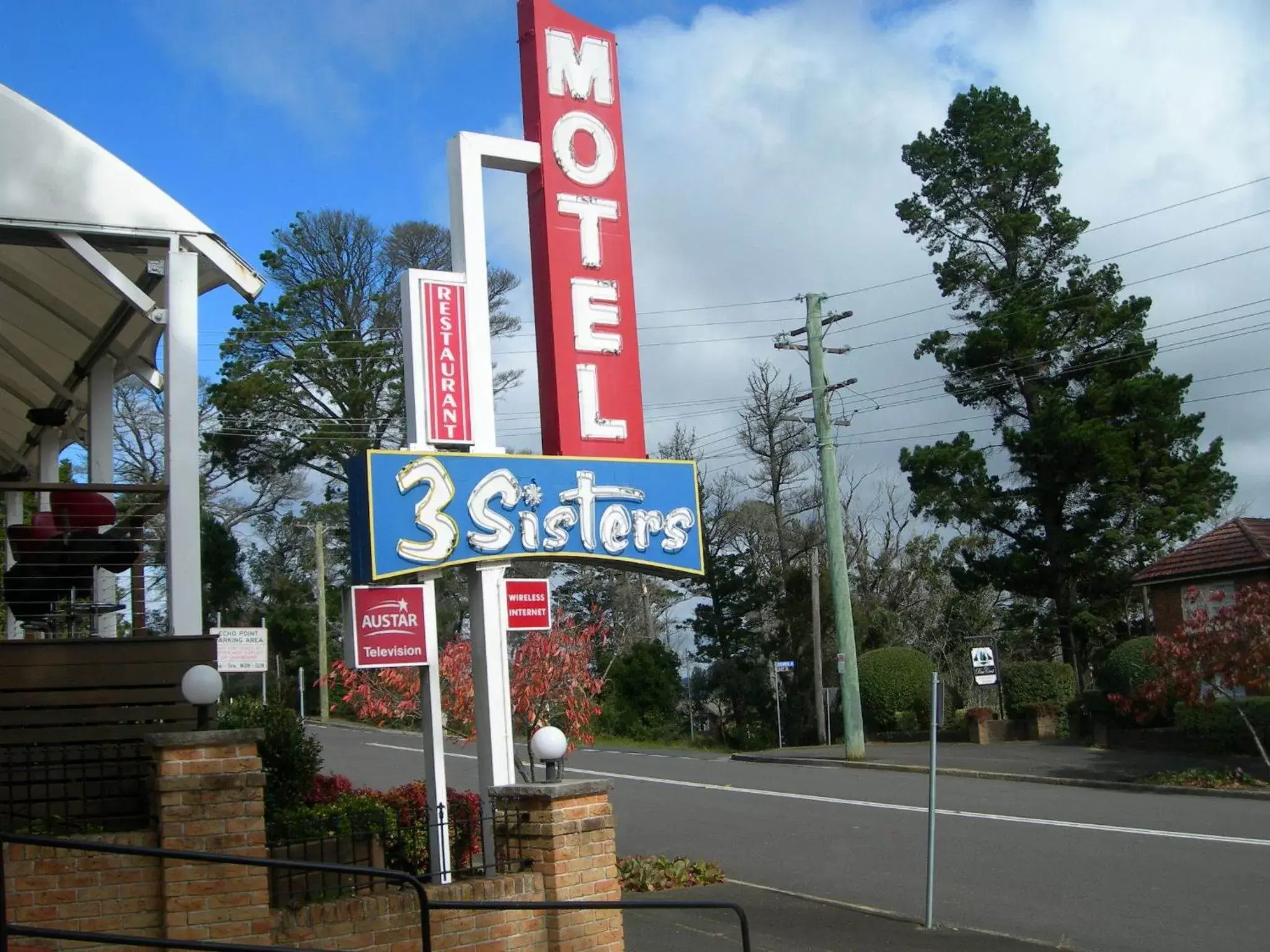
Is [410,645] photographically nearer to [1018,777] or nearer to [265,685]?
[1018,777]

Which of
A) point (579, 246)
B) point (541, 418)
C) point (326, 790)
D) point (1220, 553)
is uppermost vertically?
point (579, 246)

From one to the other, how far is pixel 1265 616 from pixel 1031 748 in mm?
8288

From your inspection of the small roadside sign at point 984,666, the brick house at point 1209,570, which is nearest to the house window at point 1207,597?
the brick house at point 1209,570

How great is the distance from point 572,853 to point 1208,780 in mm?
15619

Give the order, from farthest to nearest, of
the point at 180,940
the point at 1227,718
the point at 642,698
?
the point at 642,698
the point at 1227,718
the point at 180,940

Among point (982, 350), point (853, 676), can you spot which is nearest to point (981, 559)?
point (982, 350)

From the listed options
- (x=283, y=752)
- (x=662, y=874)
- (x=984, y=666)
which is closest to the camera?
(x=283, y=752)

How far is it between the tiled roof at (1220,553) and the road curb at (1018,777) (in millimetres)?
7619

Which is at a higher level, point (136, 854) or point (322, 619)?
point (322, 619)

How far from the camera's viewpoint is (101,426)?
10.8 meters

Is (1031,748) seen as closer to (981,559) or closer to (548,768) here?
(981,559)

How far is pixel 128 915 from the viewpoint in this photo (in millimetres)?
6891

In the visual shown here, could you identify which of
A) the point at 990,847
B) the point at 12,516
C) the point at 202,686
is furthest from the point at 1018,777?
the point at 202,686

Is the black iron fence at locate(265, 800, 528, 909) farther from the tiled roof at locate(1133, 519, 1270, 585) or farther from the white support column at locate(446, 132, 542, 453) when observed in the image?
the tiled roof at locate(1133, 519, 1270, 585)
